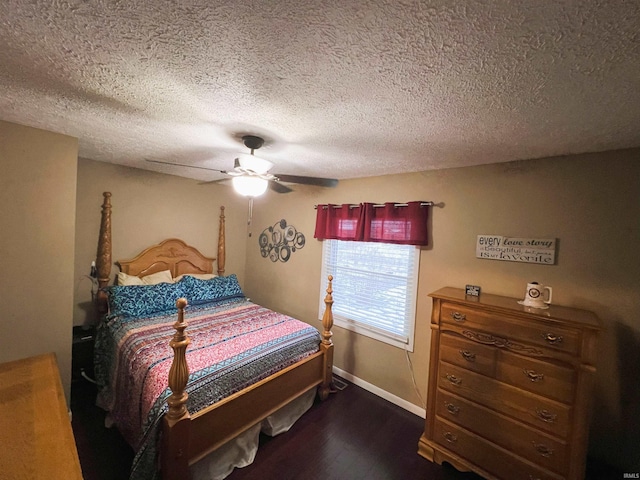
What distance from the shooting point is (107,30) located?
851 mm

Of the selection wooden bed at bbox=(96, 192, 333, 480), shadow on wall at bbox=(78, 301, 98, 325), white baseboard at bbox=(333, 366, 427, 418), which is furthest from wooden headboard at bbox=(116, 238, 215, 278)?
white baseboard at bbox=(333, 366, 427, 418)

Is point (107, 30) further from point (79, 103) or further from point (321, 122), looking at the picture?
point (321, 122)

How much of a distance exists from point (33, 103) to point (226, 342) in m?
1.93

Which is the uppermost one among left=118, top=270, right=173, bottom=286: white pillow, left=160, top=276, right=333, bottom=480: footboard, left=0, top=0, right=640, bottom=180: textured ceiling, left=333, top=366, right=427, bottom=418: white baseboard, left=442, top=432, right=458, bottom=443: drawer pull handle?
left=0, top=0, right=640, bottom=180: textured ceiling

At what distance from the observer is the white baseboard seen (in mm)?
2428

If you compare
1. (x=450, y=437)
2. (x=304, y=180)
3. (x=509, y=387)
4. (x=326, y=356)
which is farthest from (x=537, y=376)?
(x=304, y=180)

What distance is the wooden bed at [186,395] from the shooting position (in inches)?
56.7

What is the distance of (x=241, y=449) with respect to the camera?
6.04 feet

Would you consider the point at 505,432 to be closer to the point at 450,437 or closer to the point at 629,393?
the point at 450,437

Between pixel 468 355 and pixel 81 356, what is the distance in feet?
10.9

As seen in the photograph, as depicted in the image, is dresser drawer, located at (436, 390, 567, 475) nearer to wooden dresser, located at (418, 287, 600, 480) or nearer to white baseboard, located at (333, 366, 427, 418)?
wooden dresser, located at (418, 287, 600, 480)

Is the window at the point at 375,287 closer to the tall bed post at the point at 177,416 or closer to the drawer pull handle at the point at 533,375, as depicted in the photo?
the drawer pull handle at the point at 533,375

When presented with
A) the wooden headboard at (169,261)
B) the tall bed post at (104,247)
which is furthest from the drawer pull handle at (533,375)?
the tall bed post at (104,247)

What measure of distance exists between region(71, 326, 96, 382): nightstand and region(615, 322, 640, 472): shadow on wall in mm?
4224
